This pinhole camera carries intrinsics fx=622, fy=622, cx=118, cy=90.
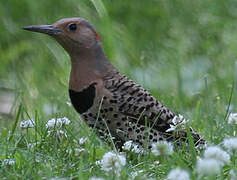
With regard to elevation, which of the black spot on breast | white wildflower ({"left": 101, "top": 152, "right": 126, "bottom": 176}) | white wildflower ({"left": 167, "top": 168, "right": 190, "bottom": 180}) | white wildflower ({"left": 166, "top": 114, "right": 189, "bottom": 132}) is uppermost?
the black spot on breast

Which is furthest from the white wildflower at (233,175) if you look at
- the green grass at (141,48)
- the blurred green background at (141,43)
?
the blurred green background at (141,43)

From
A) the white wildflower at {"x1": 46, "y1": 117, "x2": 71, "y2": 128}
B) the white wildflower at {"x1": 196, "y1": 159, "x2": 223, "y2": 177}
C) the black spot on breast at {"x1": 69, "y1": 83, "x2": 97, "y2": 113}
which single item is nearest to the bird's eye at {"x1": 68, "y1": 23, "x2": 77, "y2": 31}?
the black spot on breast at {"x1": 69, "y1": 83, "x2": 97, "y2": 113}

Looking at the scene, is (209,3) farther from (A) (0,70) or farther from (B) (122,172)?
(B) (122,172)

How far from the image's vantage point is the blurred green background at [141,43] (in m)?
6.78

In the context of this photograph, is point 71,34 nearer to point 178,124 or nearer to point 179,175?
point 178,124

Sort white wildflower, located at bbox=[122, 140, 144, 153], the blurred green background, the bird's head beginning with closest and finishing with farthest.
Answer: white wildflower, located at bbox=[122, 140, 144, 153]
the bird's head
the blurred green background

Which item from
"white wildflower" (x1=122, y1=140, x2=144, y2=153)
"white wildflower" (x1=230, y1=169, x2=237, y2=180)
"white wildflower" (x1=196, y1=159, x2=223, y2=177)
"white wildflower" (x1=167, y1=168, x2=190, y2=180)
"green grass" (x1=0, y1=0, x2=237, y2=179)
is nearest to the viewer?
"white wildflower" (x1=196, y1=159, x2=223, y2=177)

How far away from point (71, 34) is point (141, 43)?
3.28 metres

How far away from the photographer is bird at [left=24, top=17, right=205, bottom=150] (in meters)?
4.00

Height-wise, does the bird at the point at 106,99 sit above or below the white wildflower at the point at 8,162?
above

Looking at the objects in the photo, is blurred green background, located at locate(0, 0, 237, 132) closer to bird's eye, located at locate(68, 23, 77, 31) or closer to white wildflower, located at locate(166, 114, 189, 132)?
bird's eye, located at locate(68, 23, 77, 31)

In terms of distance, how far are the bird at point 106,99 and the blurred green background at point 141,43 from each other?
6.79 ft

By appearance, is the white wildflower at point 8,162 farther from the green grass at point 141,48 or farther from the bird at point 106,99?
the green grass at point 141,48

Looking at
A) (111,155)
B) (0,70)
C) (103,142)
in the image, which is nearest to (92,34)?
(103,142)
